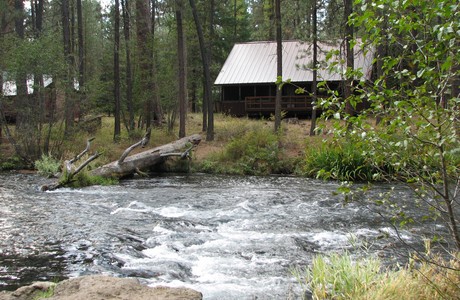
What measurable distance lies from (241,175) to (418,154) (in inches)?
578

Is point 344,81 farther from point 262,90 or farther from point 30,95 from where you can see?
point 262,90

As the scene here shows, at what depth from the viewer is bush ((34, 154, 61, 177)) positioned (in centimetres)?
1688

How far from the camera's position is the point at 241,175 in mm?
18594

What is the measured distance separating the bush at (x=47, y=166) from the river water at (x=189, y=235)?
3.24 m

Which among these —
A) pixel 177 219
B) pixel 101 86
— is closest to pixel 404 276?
pixel 177 219

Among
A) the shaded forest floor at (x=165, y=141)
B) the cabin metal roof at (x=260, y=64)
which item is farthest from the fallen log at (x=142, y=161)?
the cabin metal roof at (x=260, y=64)

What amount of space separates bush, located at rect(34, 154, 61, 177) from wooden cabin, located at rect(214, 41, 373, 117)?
16.8 metres

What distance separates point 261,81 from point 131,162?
16614 millimetres

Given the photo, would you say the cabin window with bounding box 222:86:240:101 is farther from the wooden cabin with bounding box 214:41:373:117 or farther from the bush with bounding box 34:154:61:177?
the bush with bounding box 34:154:61:177

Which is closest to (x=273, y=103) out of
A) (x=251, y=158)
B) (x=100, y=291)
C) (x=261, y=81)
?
(x=261, y=81)

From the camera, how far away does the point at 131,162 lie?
55.7 feet

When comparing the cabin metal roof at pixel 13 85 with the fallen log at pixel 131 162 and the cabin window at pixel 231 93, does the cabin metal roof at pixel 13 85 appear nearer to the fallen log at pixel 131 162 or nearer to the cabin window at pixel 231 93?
the fallen log at pixel 131 162

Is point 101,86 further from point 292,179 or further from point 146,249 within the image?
point 146,249

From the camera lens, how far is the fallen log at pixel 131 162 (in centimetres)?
1424
